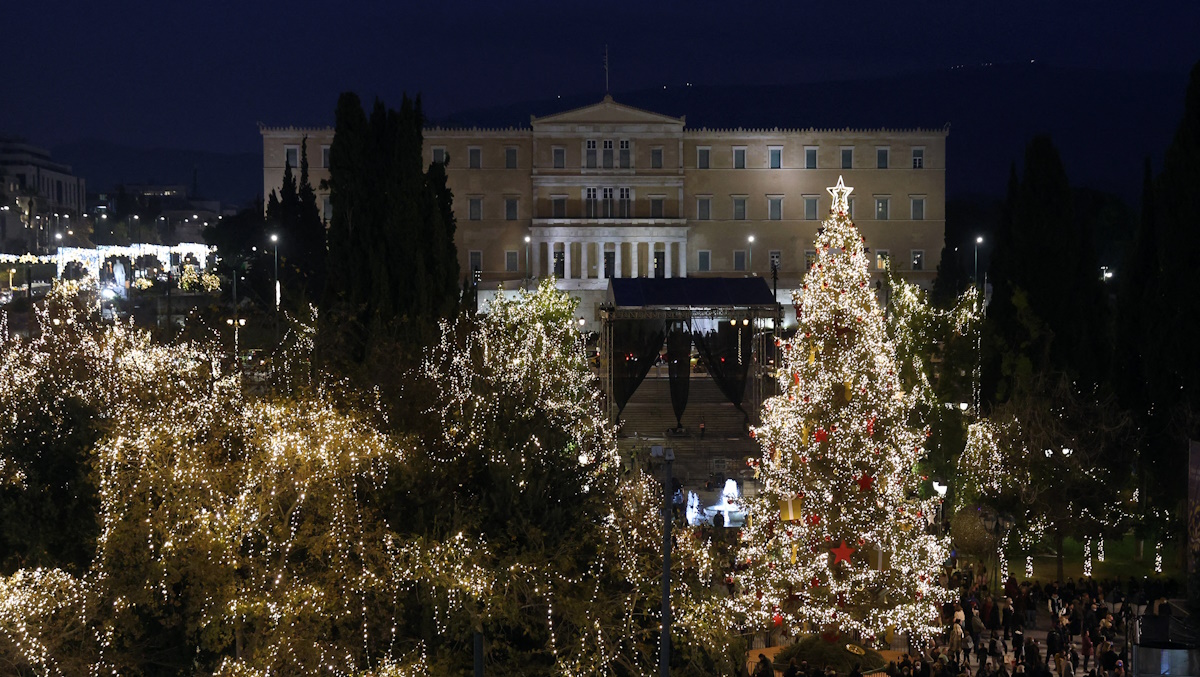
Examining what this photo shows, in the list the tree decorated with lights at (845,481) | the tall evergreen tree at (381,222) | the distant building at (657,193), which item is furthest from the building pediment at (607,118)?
the tree decorated with lights at (845,481)

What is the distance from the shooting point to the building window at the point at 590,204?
58.6 metres

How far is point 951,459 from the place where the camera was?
2520 centimetres

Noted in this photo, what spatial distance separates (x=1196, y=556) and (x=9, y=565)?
1304 cm

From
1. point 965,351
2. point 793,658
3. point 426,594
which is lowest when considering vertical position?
point 793,658

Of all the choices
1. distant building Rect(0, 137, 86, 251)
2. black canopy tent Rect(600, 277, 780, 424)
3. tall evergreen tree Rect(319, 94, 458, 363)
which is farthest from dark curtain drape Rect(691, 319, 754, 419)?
distant building Rect(0, 137, 86, 251)

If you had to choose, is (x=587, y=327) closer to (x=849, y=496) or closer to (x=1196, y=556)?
(x=849, y=496)

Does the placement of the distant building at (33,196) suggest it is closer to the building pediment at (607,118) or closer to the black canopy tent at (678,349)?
the building pediment at (607,118)

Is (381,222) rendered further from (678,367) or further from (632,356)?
(678,367)

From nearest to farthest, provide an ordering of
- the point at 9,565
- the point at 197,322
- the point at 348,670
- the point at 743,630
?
the point at 348,670 < the point at 9,565 < the point at 743,630 < the point at 197,322

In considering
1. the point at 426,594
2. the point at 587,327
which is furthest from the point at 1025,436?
the point at 587,327

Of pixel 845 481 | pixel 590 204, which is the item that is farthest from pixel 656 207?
pixel 845 481

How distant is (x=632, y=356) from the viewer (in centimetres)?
3381

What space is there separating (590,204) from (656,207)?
10.1 feet

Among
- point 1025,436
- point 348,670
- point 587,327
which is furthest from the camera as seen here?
point 587,327
